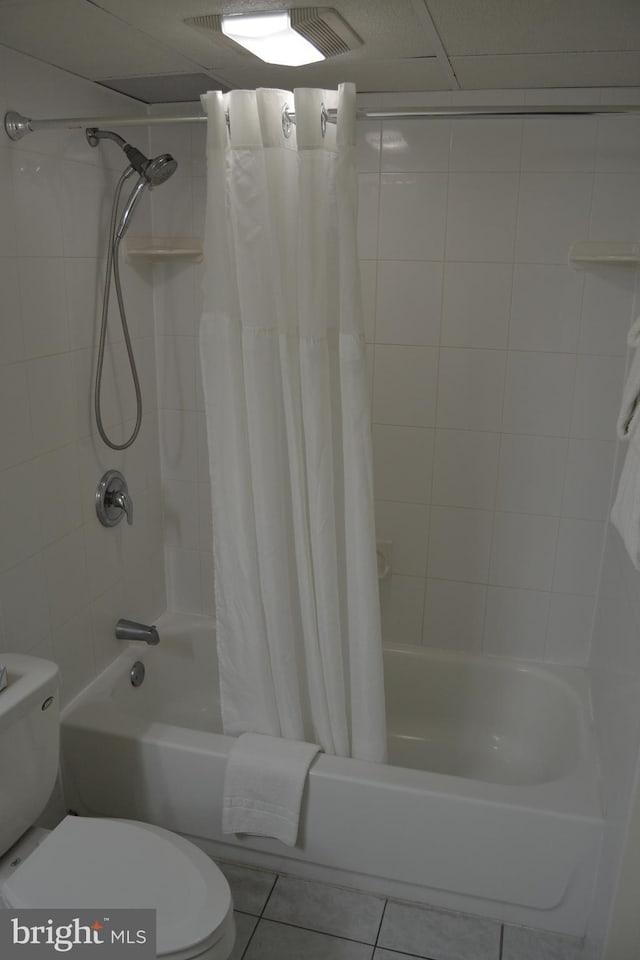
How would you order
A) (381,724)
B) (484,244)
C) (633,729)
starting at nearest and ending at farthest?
(633,729) < (381,724) < (484,244)

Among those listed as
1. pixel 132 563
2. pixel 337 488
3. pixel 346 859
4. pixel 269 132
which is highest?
pixel 269 132

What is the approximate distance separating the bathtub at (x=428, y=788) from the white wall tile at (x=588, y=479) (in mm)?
576

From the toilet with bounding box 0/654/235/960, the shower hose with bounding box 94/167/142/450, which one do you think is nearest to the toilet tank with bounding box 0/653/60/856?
the toilet with bounding box 0/654/235/960

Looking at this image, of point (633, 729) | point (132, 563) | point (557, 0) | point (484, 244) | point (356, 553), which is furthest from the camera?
point (132, 563)

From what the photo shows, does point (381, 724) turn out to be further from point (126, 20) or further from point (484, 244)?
point (126, 20)

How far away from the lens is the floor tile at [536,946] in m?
1.91

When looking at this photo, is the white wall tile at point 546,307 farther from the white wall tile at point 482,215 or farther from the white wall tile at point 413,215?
the white wall tile at point 413,215

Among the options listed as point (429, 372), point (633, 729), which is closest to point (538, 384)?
Answer: point (429, 372)

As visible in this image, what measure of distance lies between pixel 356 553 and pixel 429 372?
81 centimetres

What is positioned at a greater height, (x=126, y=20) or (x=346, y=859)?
(x=126, y=20)

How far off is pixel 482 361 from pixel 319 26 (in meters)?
1.11

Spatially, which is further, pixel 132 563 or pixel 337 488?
pixel 132 563

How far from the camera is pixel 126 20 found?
60.6 inches

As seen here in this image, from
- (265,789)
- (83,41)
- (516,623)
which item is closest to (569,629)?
(516,623)
